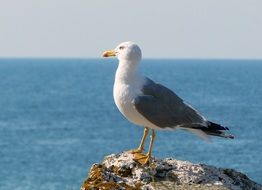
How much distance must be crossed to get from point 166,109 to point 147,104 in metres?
0.38

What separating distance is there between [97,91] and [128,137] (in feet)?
Result: 244

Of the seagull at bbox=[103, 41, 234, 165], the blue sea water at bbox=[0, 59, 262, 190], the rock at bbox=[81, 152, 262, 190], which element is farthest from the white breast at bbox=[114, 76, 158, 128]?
the blue sea water at bbox=[0, 59, 262, 190]

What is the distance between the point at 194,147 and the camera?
259 feet

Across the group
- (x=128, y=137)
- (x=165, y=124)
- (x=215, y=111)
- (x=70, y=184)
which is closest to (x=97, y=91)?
(x=215, y=111)

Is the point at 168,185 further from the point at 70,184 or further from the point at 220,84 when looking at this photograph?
the point at 220,84

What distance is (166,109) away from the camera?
9.32m

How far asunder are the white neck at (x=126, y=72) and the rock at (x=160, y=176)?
1013 mm

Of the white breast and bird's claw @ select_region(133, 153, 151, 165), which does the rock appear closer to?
bird's claw @ select_region(133, 153, 151, 165)
